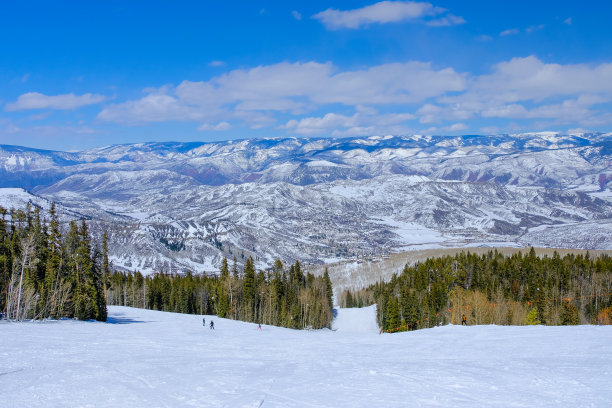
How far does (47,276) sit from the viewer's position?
60750 millimetres

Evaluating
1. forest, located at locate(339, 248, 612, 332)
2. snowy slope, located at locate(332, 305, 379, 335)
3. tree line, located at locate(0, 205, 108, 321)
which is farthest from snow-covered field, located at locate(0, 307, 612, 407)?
snowy slope, located at locate(332, 305, 379, 335)

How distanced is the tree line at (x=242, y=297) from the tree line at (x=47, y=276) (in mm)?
31018

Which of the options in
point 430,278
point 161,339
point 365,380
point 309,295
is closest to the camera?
point 365,380

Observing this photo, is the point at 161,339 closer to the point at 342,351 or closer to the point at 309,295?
the point at 342,351

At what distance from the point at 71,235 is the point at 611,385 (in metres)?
68.3

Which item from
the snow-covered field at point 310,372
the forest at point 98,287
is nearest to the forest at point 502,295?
the forest at point 98,287

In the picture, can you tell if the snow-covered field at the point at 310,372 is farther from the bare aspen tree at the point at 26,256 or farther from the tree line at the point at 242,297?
the tree line at the point at 242,297

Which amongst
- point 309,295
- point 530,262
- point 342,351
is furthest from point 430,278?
point 342,351

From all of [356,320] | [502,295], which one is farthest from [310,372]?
[356,320]

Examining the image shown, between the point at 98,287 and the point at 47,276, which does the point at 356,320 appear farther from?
the point at 47,276

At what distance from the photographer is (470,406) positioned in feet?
58.8

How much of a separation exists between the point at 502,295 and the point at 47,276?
101m

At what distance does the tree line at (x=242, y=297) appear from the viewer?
337ft

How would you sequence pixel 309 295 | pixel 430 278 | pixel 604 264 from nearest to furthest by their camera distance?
pixel 309 295, pixel 604 264, pixel 430 278
